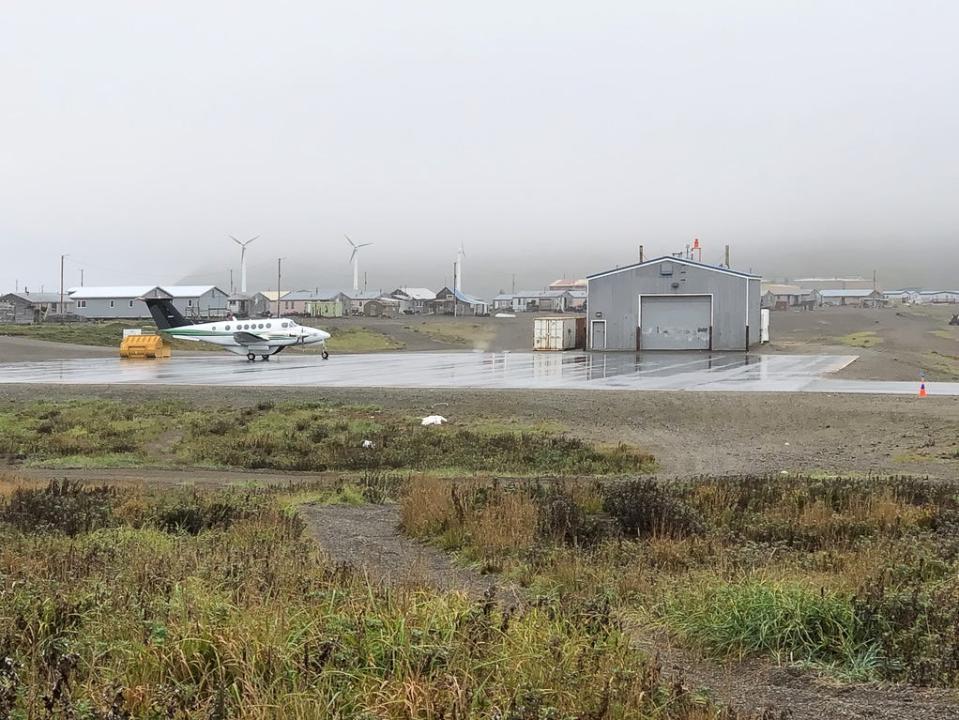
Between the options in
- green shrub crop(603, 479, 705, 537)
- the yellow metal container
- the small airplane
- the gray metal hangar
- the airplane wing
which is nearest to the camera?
green shrub crop(603, 479, 705, 537)

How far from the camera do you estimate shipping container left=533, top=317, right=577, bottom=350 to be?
5838 centimetres

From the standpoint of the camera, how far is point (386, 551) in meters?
9.52

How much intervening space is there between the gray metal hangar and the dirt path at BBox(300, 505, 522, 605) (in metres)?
46.0

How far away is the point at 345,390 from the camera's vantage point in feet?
97.2

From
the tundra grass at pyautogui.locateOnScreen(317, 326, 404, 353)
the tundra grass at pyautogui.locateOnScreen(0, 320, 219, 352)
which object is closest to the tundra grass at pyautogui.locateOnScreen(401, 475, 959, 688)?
the tundra grass at pyautogui.locateOnScreen(317, 326, 404, 353)

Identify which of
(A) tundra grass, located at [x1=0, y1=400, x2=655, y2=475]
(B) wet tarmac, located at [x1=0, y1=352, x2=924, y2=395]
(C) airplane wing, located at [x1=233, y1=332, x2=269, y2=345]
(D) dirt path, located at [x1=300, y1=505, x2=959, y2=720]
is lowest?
(A) tundra grass, located at [x1=0, y1=400, x2=655, y2=475]

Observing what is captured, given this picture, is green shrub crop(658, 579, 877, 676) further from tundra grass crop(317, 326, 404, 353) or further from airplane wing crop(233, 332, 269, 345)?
tundra grass crop(317, 326, 404, 353)

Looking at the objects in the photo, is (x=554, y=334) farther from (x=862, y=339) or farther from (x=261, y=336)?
(x=862, y=339)

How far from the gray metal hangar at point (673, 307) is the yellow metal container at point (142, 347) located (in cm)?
2701

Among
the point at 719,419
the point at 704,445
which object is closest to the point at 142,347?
the point at 719,419

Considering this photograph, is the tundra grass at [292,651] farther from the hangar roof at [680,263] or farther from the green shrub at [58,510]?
the hangar roof at [680,263]

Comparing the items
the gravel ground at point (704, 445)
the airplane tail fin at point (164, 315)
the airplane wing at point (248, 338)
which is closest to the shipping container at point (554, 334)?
the airplane wing at point (248, 338)

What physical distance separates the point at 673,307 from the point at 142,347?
32750 millimetres

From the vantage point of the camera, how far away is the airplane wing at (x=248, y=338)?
49.5 meters
